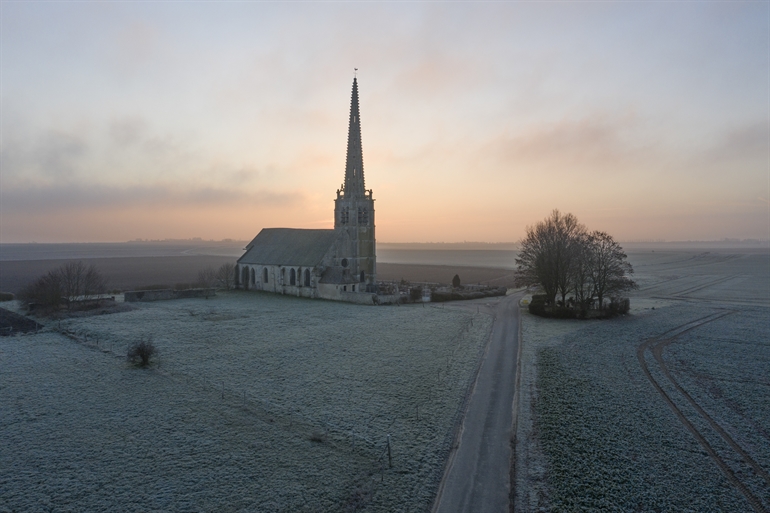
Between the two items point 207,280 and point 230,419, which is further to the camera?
point 207,280

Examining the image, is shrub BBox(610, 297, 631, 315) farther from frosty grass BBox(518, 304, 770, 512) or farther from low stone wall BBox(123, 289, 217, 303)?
low stone wall BBox(123, 289, 217, 303)

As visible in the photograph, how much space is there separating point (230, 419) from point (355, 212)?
36031 millimetres

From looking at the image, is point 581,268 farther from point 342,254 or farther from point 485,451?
point 485,451

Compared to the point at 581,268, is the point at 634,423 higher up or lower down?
lower down

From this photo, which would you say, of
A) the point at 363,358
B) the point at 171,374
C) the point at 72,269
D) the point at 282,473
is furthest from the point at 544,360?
the point at 72,269

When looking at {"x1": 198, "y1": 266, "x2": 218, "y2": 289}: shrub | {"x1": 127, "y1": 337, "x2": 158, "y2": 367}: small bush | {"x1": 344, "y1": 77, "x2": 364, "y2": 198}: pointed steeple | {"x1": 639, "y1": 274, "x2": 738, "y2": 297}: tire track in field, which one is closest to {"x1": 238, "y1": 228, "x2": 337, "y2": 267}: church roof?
{"x1": 198, "y1": 266, "x2": 218, "y2": 289}: shrub

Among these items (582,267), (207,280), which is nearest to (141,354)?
(207,280)

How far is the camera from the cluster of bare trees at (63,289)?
124 ft

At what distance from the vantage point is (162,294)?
1841 inches

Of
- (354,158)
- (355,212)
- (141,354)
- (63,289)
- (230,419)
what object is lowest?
(230,419)

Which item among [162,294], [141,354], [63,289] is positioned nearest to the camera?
[141,354]

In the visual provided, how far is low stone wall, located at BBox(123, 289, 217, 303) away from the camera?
44281mm

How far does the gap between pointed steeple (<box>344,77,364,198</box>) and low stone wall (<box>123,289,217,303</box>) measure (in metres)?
20.8

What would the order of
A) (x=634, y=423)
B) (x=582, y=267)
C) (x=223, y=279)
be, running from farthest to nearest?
1. (x=223, y=279)
2. (x=582, y=267)
3. (x=634, y=423)
